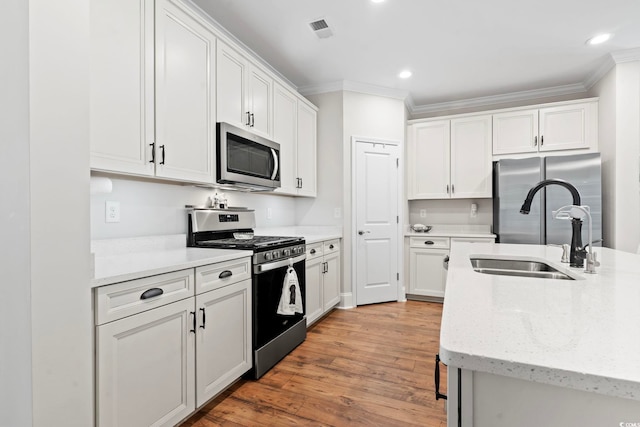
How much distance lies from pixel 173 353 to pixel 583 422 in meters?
1.57

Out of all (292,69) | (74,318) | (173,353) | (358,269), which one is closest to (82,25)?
(74,318)

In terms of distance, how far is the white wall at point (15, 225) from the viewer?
0.92 metres

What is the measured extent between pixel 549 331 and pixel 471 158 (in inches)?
153

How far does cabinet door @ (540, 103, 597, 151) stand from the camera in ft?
11.9

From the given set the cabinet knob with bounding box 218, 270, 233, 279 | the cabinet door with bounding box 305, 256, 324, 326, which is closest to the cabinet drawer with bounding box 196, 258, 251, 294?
the cabinet knob with bounding box 218, 270, 233, 279

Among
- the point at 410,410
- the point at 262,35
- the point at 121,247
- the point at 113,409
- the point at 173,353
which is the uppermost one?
the point at 262,35

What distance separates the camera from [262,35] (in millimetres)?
2814

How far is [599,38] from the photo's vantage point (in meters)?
2.86

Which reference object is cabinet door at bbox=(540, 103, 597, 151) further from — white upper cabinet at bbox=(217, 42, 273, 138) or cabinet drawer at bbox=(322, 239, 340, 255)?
white upper cabinet at bbox=(217, 42, 273, 138)

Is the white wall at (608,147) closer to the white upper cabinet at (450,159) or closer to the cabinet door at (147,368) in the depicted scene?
the white upper cabinet at (450,159)

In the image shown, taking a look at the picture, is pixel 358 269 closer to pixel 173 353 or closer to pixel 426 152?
pixel 426 152

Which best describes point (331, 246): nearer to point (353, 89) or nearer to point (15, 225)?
point (353, 89)

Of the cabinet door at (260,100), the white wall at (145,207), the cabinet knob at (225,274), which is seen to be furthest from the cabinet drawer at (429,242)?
the cabinet knob at (225,274)

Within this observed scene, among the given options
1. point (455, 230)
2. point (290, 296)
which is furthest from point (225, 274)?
point (455, 230)
